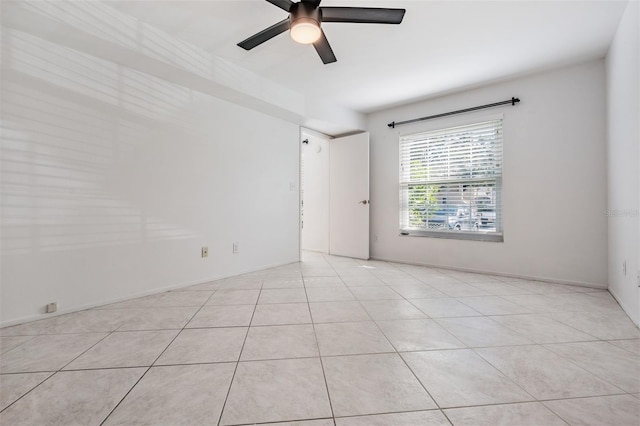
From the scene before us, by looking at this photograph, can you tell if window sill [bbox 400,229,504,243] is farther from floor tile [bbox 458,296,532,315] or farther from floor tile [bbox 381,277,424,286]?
floor tile [bbox 458,296,532,315]

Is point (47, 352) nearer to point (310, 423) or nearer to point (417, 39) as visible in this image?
point (310, 423)

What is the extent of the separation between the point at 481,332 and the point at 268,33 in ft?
8.74

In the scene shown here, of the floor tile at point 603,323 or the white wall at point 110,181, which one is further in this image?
the white wall at point 110,181

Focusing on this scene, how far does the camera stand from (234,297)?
2.42 m

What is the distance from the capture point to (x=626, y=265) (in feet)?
6.97

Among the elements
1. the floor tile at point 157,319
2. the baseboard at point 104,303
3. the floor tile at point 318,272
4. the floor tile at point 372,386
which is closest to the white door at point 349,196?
the floor tile at point 318,272

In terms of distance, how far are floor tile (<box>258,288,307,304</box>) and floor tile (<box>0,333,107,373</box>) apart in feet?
3.83

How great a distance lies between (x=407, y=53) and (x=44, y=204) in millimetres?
3465

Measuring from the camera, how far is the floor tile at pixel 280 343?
1.45 meters

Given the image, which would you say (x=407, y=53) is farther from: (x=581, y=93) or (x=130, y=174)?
(x=130, y=174)

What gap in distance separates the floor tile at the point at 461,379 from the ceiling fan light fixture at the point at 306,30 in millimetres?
2199

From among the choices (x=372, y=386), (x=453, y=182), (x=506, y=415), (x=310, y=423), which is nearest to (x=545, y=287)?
(x=453, y=182)

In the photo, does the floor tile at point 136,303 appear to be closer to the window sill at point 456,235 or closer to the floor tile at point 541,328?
the floor tile at point 541,328

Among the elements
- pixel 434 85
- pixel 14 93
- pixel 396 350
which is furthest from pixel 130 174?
pixel 434 85
